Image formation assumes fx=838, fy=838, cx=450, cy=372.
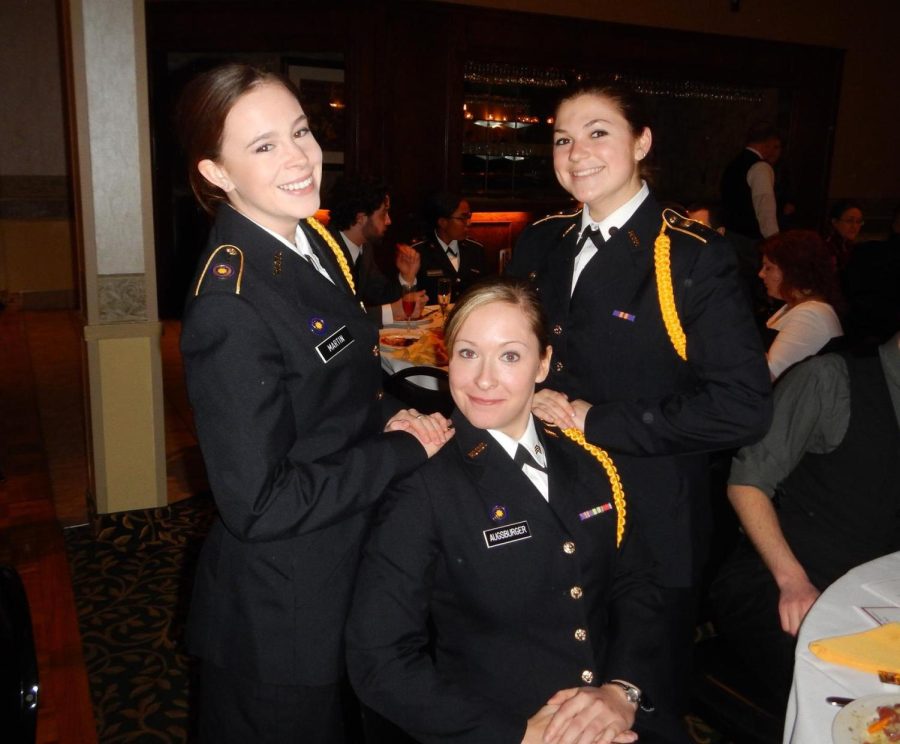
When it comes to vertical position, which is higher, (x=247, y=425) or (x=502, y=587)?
(x=247, y=425)

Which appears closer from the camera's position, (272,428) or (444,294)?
(272,428)

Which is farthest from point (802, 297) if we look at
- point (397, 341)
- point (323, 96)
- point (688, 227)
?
point (323, 96)

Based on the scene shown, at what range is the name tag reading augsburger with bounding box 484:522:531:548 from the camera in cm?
150

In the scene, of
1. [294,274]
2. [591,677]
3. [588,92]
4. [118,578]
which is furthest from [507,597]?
[118,578]

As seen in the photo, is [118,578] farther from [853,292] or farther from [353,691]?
[853,292]

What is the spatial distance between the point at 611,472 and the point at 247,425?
0.77 m

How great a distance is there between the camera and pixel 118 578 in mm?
3432

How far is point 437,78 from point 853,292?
545 centimetres

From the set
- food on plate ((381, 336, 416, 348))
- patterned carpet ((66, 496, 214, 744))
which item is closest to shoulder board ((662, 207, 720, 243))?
patterned carpet ((66, 496, 214, 744))

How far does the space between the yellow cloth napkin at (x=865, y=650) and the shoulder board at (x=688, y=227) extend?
31.0 inches

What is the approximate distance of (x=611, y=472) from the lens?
1694mm

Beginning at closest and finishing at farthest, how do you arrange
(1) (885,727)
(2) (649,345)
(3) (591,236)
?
(1) (885,727) → (2) (649,345) → (3) (591,236)

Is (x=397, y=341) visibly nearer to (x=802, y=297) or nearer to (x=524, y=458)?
(x=802, y=297)

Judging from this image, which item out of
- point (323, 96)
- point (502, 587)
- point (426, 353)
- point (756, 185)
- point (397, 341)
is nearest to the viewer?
point (502, 587)
